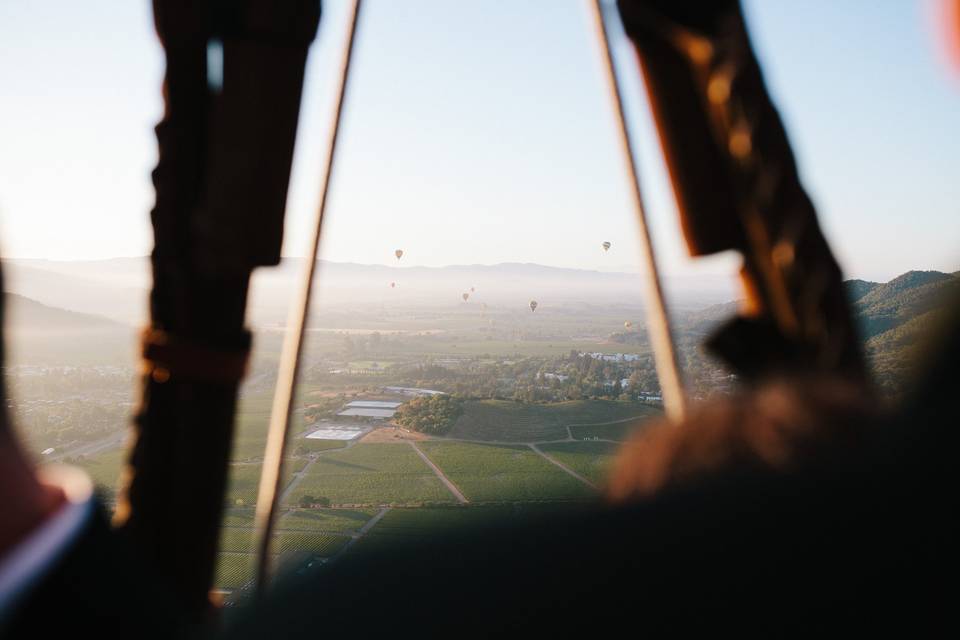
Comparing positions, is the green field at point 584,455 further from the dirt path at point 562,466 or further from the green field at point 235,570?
the green field at point 235,570

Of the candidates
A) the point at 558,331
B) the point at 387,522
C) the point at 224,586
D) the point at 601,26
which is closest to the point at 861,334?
the point at 601,26

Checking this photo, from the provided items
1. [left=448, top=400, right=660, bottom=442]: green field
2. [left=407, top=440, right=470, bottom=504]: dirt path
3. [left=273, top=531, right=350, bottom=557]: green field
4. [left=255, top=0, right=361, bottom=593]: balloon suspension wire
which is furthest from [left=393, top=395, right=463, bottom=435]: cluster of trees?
[left=255, top=0, right=361, bottom=593]: balloon suspension wire


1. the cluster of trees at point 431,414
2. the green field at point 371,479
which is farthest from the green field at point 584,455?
the green field at point 371,479

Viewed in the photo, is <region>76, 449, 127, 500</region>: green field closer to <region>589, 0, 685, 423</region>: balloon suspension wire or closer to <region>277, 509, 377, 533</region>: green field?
<region>277, 509, 377, 533</region>: green field

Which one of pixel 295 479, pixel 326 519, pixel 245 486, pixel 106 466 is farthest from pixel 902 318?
pixel 295 479

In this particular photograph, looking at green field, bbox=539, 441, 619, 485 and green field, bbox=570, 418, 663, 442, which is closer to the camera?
green field, bbox=539, 441, 619, 485

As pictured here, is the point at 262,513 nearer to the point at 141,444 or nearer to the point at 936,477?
the point at 141,444
